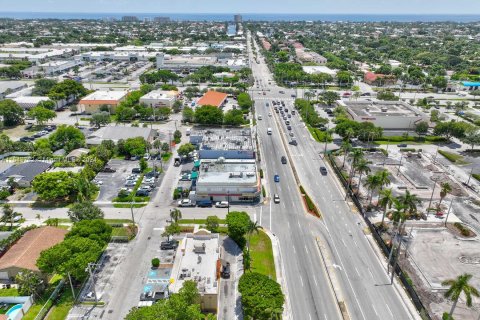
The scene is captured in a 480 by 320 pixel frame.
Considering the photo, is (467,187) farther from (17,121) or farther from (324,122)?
(17,121)

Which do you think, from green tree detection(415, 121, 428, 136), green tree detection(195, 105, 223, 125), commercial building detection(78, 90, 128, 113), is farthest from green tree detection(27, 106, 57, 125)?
green tree detection(415, 121, 428, 136)

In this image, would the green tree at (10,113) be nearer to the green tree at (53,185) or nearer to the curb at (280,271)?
the green tree at (53,185)

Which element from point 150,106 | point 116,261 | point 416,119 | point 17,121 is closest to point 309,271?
point 116,261

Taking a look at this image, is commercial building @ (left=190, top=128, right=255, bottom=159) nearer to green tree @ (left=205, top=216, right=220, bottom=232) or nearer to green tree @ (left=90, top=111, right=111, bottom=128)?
green tree @ (left=205, top=216, right=220, bottom=232)

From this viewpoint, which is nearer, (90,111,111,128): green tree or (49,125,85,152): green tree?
(49,125,85,152): green tree

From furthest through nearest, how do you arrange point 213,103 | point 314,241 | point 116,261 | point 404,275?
point 213,103 → point 314,241 → point 116,261 → point 404,275

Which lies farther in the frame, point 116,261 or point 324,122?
point 324,122
